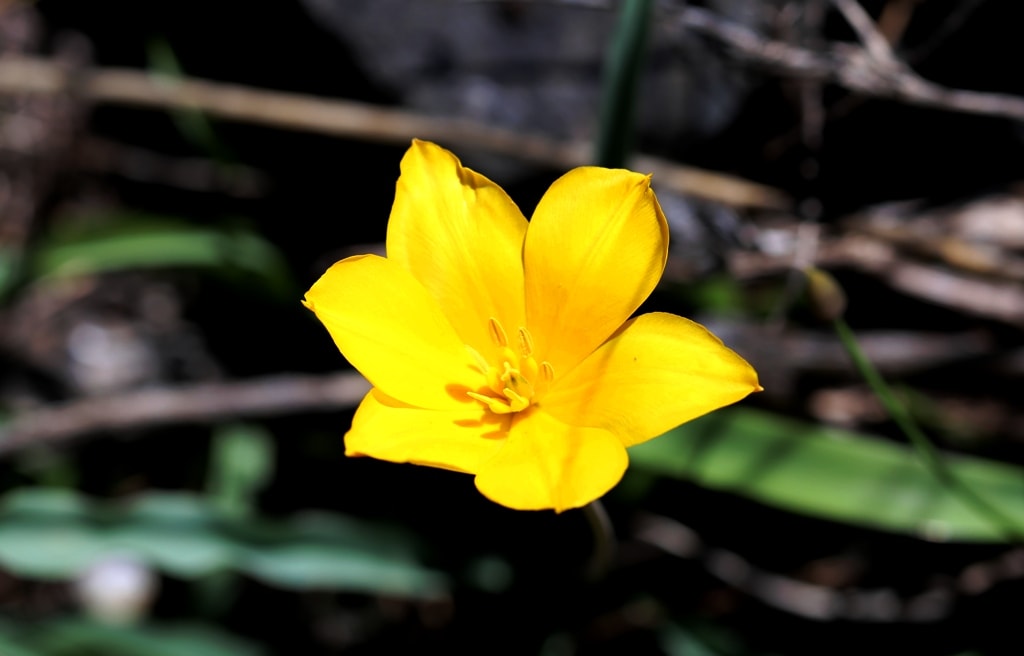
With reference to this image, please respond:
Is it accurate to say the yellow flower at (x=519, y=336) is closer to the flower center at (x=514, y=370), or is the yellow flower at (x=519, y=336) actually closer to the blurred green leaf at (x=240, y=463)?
the flower center at (x=514, y=370)

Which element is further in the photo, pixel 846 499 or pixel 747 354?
pixel 747 354

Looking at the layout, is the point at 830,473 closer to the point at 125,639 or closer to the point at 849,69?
the point at 849,69

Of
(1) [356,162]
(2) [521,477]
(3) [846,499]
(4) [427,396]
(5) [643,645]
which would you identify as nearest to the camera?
(2) [521,477]

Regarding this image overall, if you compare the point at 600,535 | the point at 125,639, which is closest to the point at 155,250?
the point at 125,639

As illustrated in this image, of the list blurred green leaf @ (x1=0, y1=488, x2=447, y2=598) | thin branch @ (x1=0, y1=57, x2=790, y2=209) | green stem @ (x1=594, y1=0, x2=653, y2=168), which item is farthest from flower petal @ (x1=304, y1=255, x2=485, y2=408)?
thin branch @ (x1=0, y1=57, x2=790, y2=209)

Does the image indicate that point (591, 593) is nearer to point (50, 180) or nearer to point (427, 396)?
point (427, 396)

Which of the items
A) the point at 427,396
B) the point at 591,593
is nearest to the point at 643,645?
the point at 591,593

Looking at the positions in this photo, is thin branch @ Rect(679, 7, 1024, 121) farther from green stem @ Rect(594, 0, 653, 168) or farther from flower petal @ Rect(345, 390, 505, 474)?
flower petal @ Rect(345, 390, 505, 474)
